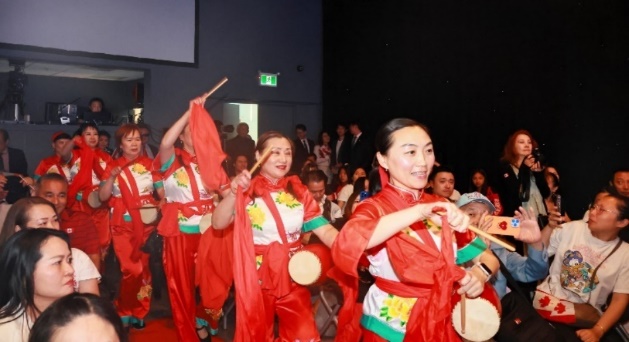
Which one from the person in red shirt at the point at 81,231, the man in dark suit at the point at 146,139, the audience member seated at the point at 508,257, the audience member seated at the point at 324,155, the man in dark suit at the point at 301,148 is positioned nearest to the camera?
the audience member seated at the point at 508,257

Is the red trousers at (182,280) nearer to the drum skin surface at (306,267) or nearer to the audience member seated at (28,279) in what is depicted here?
the drum skin surface at (306,267)

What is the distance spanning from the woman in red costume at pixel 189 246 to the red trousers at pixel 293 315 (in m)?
0.77

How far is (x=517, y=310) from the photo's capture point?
8.54 feet

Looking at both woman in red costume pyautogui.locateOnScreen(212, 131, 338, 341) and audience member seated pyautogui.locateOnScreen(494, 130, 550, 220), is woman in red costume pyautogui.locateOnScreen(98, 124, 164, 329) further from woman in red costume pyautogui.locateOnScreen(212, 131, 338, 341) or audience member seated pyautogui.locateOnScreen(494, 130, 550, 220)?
→ audience member seated pyautogui.locateOnScreen(494, 130, 550, 220)

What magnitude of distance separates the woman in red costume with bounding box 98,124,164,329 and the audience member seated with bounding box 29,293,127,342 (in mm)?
2763

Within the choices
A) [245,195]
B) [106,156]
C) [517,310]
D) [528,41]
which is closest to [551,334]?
[517,310]

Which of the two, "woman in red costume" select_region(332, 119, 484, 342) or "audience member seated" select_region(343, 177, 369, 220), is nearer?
"woman in red costume" select_region(332, 119, 484, 342)

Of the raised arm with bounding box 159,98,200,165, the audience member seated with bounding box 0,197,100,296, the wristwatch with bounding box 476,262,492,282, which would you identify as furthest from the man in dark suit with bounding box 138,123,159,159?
the wristwatch with bounding box 476,262,492,282

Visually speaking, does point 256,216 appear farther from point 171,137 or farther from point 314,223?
point 171,137

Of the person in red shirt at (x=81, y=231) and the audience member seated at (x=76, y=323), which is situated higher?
the audience member seated at (x=76, y=323)

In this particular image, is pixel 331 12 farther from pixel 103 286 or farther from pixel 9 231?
pixel 9 231

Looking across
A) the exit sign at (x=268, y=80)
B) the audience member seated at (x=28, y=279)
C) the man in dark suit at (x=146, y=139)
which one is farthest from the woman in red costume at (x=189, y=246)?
the exit sign at (x=268, y=80)

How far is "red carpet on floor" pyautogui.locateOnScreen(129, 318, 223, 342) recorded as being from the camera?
156 inches

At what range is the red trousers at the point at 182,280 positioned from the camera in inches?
140
